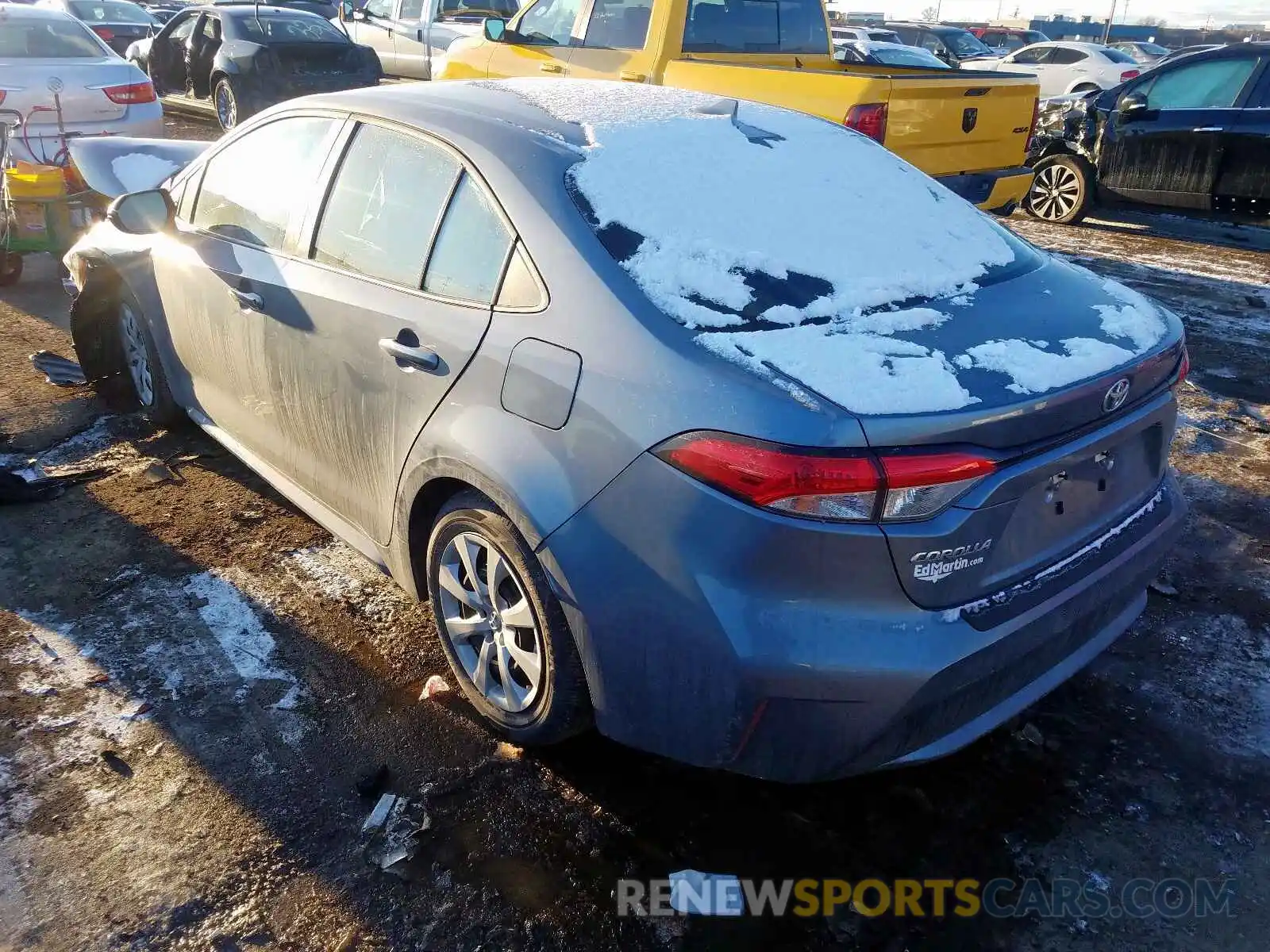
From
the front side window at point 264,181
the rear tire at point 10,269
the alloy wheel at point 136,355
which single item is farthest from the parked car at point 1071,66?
the front side window at point 264,181

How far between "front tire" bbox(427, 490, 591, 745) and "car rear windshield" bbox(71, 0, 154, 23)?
59.2 feet

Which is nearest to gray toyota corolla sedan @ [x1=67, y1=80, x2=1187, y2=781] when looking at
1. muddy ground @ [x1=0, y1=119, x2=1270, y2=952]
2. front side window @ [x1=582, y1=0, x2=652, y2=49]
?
muddy ground @ [x1=0, y1=119, x2=1270, y2=952]

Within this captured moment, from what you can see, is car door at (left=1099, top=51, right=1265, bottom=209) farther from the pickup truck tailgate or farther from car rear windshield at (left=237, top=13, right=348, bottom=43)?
car rear windshield at (left=237, top=13, right=348, bottom=43)

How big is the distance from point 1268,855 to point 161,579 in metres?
3.44

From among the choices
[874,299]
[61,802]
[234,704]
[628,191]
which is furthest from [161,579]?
[874,299]

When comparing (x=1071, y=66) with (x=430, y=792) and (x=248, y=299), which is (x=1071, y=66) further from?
(x=430, y=792)

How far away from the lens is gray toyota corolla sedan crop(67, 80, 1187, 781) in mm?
1977

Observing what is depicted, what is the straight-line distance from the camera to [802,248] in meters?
2.51

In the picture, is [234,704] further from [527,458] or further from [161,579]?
[527,458]

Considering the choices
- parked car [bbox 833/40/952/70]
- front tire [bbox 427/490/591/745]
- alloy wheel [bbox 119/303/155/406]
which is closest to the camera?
front tire [bbox 427/490/591/745]

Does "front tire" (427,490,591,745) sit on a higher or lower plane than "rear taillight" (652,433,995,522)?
lower

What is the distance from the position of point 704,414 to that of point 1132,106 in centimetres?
890

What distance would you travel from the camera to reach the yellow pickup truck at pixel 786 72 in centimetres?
620

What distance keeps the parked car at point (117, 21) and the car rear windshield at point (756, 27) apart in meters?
13.2
